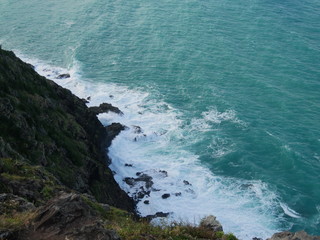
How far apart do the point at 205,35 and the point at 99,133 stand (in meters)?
52.1

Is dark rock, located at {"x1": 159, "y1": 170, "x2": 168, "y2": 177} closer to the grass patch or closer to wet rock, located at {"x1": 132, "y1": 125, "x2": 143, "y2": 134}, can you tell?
wet rock, located at {"x1": 132, "y1": 125, "x2": 143, "y2": 134}

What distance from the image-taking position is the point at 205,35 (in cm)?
10112

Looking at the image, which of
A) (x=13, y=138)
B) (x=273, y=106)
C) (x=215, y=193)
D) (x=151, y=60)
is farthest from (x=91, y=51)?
(x=13, y=138)

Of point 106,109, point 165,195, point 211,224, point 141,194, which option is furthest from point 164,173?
point 211,224

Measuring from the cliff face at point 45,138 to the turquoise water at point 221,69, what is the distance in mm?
17616

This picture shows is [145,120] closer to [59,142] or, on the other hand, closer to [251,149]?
[251,149]

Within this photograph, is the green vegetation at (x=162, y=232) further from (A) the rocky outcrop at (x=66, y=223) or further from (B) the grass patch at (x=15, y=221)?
(B) the grass patch at (x=15, y=221)

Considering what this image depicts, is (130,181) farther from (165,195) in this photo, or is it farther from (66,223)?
(66,223)

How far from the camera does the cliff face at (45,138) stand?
30.0m

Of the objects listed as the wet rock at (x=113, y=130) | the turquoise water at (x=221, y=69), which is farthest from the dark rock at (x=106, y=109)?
the turquoise water at (x=221, y=69)

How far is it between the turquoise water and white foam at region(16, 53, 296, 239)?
379mm

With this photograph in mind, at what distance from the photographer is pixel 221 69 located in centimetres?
8675

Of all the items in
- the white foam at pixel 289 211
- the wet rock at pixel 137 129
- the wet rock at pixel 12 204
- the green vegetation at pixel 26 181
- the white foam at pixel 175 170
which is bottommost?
the white foam at pixel 289 211

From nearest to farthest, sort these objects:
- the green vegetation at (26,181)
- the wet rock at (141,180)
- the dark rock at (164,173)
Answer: the green vegetation at (26,181) < the wet rock at (141,180) < the dark rock at (164,173)
